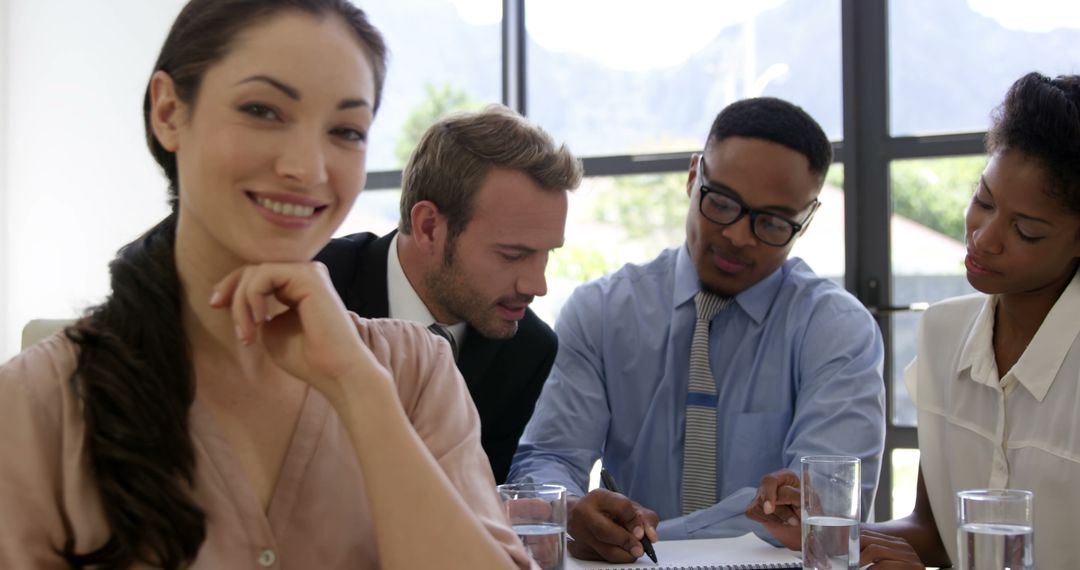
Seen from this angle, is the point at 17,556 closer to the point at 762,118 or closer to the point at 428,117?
the point at 762,118

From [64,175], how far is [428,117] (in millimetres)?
1606

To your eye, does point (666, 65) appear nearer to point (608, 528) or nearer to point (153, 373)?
point (608, 528)

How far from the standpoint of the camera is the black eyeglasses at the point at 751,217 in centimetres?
240

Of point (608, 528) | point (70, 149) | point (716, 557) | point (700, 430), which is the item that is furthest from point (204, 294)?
point (70, 149)

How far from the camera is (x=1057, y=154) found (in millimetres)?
1917

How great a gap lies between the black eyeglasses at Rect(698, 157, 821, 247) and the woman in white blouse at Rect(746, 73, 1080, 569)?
448mm

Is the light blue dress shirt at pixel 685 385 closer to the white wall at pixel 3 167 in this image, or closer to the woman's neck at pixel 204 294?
the woman's neck at pixel 204 294

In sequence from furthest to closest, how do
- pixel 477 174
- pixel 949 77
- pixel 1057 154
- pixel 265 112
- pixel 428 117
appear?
pixel 428 117 < pixel 949 77 < pixel 477 174 < pixel 1057 154 < pixel 265 112

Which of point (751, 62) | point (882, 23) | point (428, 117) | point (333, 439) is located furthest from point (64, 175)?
point (333, 439)

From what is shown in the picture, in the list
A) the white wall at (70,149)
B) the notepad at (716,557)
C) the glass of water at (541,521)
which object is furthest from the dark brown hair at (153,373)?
the white wall at (70,149)

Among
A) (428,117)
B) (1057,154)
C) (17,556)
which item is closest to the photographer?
(17,556)

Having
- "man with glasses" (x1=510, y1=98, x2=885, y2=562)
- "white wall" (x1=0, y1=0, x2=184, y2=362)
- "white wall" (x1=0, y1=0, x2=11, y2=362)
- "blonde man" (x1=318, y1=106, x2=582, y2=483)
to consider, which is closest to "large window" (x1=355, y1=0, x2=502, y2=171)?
"white wall" (x1=0, y1=0, x2=184, y2=362)

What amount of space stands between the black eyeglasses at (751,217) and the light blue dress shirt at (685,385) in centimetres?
14

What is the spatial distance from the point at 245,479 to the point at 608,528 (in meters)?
0.63
